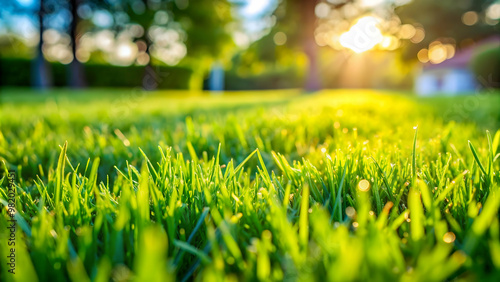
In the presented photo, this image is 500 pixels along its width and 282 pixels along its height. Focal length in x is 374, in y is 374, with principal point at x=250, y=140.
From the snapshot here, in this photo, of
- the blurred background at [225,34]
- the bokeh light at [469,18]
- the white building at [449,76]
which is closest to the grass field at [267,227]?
the blurred background at [225,34]

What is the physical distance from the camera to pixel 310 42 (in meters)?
17.7

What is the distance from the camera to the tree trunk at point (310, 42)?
1742cm

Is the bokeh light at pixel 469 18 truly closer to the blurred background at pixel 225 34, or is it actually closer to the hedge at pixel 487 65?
the blurred background at pixel 225 34

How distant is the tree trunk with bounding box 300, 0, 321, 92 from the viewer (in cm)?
1742

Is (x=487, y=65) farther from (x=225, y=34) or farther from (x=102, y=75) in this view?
(x=102, y=75)

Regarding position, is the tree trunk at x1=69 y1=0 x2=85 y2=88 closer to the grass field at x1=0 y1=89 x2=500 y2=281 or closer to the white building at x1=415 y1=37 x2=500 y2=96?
the grass field at x1=0 y1=89 x2=500 y2=281

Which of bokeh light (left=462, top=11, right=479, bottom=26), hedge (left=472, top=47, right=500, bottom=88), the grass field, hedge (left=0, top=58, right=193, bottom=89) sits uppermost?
bokeh light (left=462, top=11, right=479, bottom=26)

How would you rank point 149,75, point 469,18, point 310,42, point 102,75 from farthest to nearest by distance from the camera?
point 102,75 < point 149,75 < point 469,18 < point 310,42

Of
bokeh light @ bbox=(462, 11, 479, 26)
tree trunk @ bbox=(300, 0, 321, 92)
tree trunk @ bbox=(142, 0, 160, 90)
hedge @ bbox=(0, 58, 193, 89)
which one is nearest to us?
tree trunk @ bbox=(300, 0, 321, 92)

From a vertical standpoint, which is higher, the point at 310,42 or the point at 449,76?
the point at 310,42

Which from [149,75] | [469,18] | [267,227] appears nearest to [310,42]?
[149,75]

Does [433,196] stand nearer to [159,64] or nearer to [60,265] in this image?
[60,265]

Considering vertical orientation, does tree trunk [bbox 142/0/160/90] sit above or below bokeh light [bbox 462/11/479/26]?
below

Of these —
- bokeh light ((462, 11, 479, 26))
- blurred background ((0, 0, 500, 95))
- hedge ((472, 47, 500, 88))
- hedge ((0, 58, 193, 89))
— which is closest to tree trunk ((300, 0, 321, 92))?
blurred background ((0, 0, 500, 95))
